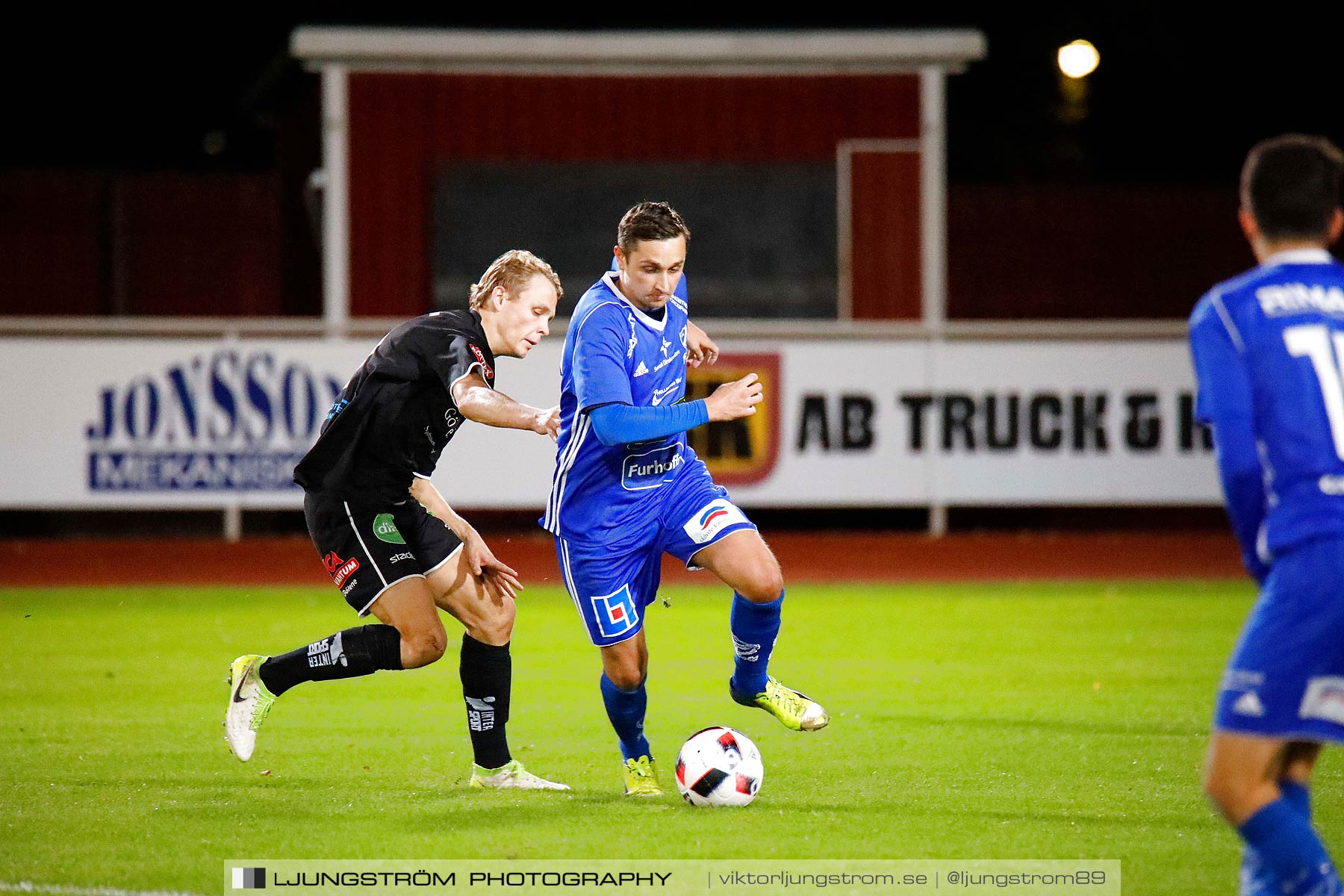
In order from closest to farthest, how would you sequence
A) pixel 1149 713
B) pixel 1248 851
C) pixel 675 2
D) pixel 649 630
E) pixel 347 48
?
pixel 1248 851
pixel 1149 713
pixel 649 630
pixel 347 48
pixel 675 2

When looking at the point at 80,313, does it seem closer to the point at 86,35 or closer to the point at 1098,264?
the point at 86,35

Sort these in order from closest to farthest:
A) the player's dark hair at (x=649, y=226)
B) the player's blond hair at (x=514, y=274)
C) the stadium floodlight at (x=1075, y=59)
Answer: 1. the player's dark hair at (x=649, y=226)
2. the player's blond hair at (x=514, y=274)
3. the stadium floodlight at (x=1075, y=59)

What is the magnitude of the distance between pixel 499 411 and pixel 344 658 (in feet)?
3.78

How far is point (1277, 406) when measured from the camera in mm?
3758

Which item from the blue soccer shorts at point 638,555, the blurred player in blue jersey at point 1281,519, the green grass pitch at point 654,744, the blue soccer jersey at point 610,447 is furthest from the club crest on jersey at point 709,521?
the blurred player in blue jersey at point 1281,519

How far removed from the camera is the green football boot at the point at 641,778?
19.7 ft

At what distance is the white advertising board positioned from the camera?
1544cm

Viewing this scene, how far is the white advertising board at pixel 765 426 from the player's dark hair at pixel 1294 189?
1157 cm

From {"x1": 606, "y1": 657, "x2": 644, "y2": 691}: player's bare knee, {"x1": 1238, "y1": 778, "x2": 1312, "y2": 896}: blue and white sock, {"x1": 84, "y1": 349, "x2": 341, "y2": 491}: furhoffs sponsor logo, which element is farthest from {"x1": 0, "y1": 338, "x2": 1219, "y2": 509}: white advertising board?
{"x1": 1238, "y1": 778, "x2": 1312, "y2": 896}: blue and white sock

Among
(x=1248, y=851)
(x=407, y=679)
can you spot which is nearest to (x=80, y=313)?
(x=407, y=679)

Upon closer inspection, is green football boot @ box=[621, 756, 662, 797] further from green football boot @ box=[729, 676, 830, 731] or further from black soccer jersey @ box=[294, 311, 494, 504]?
black soccer jersey @ box=[294, 311, 494, 504]

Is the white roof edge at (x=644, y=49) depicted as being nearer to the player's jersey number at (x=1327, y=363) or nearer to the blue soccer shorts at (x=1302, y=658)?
the player's jersey number at (x=1327, y=363)

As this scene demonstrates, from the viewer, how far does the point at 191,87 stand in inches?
1323

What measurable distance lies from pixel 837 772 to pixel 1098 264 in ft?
56.9
